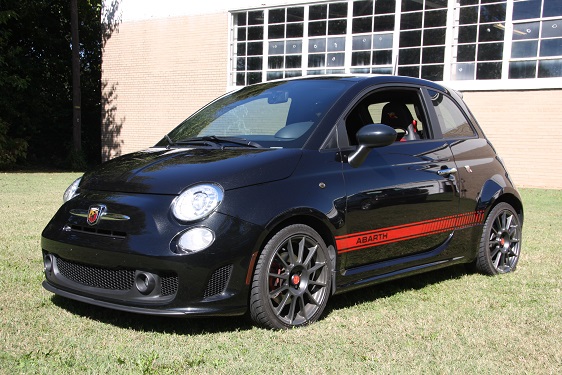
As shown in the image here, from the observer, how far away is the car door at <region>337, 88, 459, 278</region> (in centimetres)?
432

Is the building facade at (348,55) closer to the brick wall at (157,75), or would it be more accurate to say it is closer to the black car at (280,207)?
the brick wall at (157,75)

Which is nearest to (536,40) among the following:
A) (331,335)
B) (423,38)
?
(423,38)

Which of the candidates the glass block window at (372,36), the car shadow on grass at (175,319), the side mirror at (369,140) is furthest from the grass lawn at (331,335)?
the glass block window at (372,36)

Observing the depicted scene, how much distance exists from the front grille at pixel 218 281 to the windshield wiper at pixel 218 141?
3.35 feet

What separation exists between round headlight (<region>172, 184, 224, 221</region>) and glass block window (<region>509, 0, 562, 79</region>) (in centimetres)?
1200

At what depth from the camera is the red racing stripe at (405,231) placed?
14.0 feet

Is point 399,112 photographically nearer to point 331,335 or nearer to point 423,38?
point 331,335

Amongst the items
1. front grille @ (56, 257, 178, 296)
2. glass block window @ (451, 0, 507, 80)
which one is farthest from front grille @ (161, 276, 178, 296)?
glass block window @ (451, 0, 507, 80)

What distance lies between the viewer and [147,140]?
20.5 metres

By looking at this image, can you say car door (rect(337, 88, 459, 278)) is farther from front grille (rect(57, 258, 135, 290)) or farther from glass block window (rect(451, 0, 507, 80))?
glass block window (rect(451, 0, 507, 80))

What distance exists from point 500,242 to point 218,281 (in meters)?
3.16

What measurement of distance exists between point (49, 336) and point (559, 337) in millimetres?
3061

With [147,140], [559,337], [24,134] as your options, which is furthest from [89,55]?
[559,337]

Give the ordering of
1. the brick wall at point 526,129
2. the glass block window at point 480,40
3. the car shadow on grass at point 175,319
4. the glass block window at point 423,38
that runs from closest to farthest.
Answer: the car shadow on grass at point 175,319 → the brick wall at point 526,129 → the glass block window at point 480,40 → the glass block window at point 423,38
